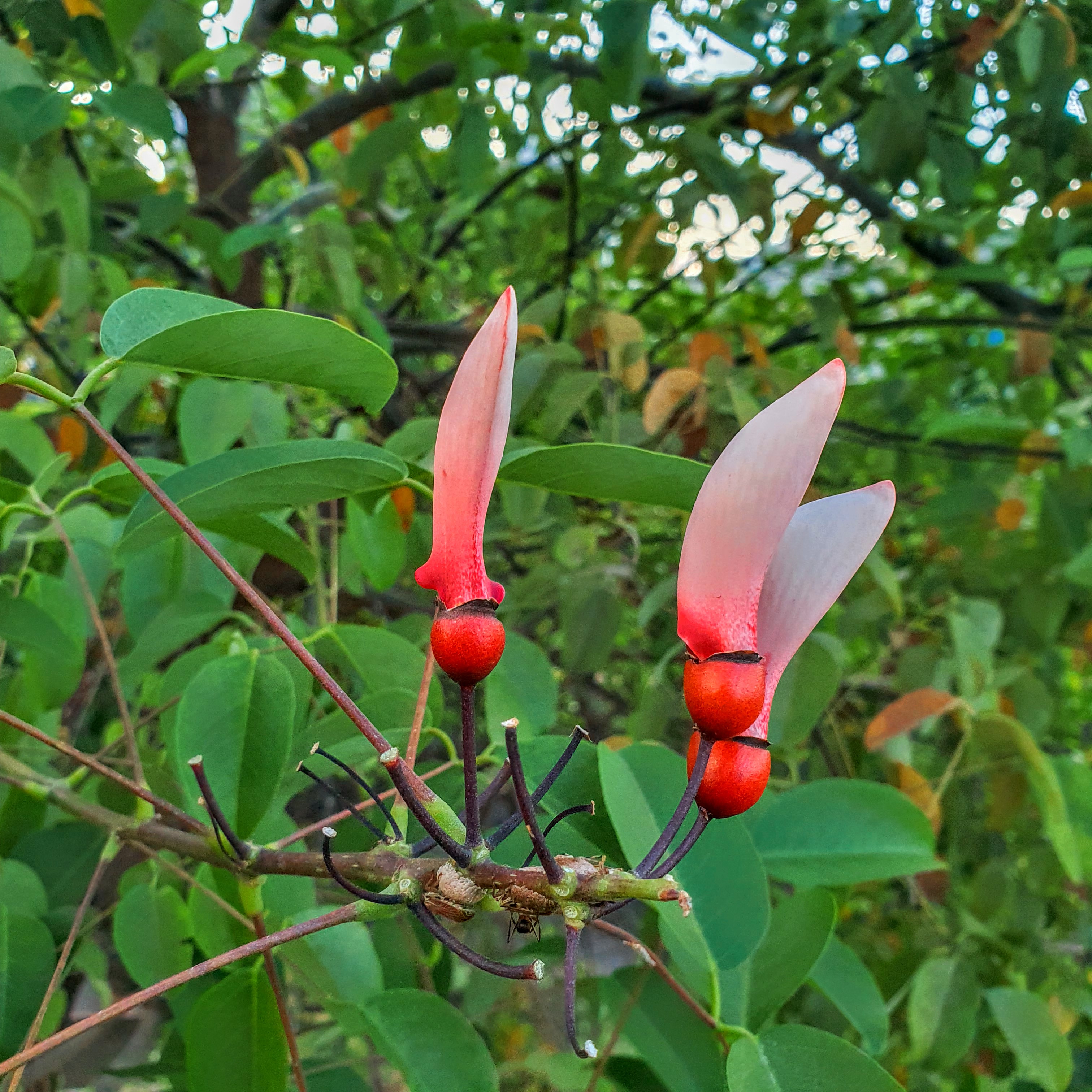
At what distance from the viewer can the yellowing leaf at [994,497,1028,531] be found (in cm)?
113

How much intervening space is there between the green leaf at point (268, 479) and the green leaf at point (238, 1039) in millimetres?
223

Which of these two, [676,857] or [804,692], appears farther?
[804,692]

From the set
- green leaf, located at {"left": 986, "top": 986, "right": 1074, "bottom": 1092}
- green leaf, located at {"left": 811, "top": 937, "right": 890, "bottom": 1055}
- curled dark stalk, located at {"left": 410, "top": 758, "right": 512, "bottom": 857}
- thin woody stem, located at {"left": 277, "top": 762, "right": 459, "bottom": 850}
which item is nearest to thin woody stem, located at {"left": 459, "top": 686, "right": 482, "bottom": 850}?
curled dark stalk, located at {"left": 410, "top": 758, "right": 512, "bottom": 857}

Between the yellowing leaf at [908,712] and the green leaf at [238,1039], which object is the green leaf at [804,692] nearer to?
the yellowing leaf at [908,712]

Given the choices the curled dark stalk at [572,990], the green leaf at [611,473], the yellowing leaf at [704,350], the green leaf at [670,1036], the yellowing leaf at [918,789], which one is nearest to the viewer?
the curled dark stalk at [572,990]

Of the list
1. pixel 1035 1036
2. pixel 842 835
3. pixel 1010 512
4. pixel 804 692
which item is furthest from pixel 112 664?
pixel 1010 512

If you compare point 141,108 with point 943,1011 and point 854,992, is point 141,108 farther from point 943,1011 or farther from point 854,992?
point 943,1011

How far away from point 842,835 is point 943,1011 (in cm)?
42

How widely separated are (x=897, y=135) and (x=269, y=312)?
0.96 meters

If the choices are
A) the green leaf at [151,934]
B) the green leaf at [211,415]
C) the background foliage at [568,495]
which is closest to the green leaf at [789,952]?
the background foliage at [568,495]

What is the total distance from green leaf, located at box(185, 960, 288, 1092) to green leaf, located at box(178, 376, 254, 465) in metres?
0.32

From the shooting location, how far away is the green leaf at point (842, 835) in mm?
482

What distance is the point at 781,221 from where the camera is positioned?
5.32 ft

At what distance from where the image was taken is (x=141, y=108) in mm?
852
